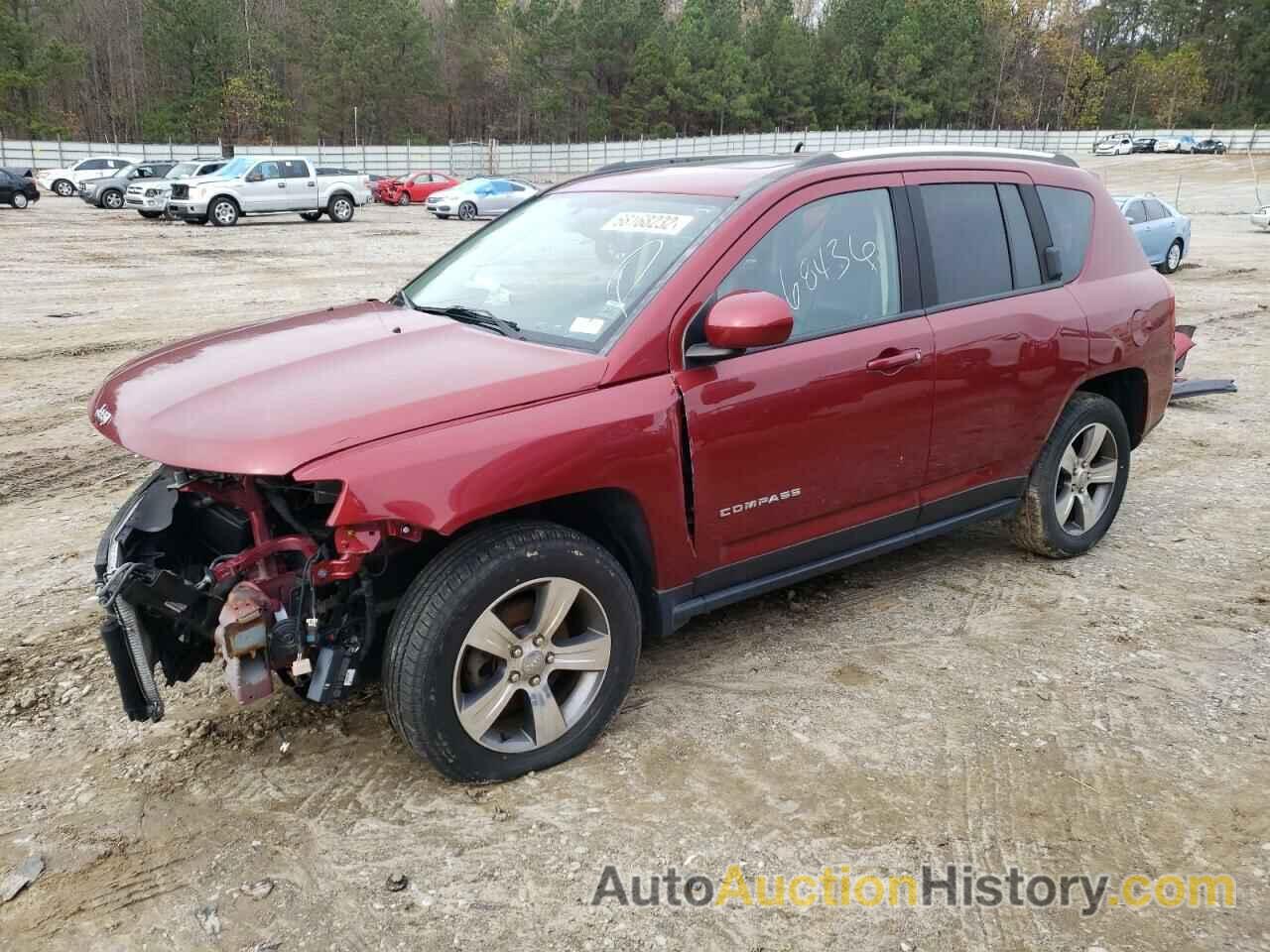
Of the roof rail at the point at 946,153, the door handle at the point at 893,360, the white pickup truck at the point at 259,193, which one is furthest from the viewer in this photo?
the white pickup truck at the point at 259,193

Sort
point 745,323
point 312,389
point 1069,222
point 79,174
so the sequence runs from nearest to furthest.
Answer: point 312,389
point 745,323
point 1069,222
point 79,174

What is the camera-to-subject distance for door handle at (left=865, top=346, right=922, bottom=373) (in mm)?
3762

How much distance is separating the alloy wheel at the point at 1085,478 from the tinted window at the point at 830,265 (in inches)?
59.5

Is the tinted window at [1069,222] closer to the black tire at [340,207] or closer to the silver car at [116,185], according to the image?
the black tire at [340,207]

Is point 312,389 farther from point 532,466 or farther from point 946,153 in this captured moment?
point 946,153

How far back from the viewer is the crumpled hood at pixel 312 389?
9.06ft

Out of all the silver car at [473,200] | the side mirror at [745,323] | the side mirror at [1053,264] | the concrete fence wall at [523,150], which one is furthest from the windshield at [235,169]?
the side mirror at [745,323]

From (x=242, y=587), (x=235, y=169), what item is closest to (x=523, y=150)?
(x=235, y=169)

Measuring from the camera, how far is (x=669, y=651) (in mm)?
4070

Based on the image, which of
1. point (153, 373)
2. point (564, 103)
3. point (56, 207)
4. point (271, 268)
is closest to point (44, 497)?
point (153, 373)

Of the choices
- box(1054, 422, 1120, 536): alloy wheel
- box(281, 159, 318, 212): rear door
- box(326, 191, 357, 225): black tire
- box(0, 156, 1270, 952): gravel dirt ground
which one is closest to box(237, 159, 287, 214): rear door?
box(281, 159, 318, 212): rear door

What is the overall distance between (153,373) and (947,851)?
292 cm

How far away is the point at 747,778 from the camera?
3.22 m

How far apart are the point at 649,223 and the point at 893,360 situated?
1058 mm
